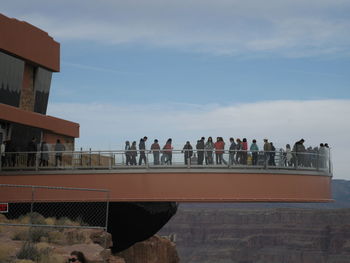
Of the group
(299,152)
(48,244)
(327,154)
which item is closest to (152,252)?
(327,154)

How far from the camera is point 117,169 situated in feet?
102

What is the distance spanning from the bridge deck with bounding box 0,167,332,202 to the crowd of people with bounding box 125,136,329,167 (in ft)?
1.34

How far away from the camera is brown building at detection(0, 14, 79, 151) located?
3762 cm

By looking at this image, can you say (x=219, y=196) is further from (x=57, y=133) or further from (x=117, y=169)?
(x=57, y=133)

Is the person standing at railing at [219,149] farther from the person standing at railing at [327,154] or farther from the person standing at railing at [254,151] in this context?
the person standing at railing at [327,154]

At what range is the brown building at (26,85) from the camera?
3762 centimetres

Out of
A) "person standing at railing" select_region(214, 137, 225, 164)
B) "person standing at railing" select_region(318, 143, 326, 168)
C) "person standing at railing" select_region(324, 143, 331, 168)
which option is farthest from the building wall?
"person standing at railing" select_region(324, 143, 331, 168)

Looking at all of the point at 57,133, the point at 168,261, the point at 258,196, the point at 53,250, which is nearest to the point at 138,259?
the point at 168,261

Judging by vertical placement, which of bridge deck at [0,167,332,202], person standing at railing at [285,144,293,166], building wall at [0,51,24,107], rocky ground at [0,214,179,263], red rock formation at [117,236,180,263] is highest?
building wall at [0,51,24,107]

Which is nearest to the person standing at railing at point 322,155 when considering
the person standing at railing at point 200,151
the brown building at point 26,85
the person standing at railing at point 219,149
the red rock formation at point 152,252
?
the person standing at railing at point 219,149

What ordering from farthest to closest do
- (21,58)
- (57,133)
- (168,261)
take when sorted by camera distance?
(168,261) < (57,133) < (21,58)

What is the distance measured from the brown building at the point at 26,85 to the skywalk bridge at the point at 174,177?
2.29 m

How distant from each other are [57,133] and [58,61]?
17.2ft

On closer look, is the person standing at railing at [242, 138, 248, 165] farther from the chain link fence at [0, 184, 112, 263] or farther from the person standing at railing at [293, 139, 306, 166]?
the chain link fence at [0, 184, 112, 263]
